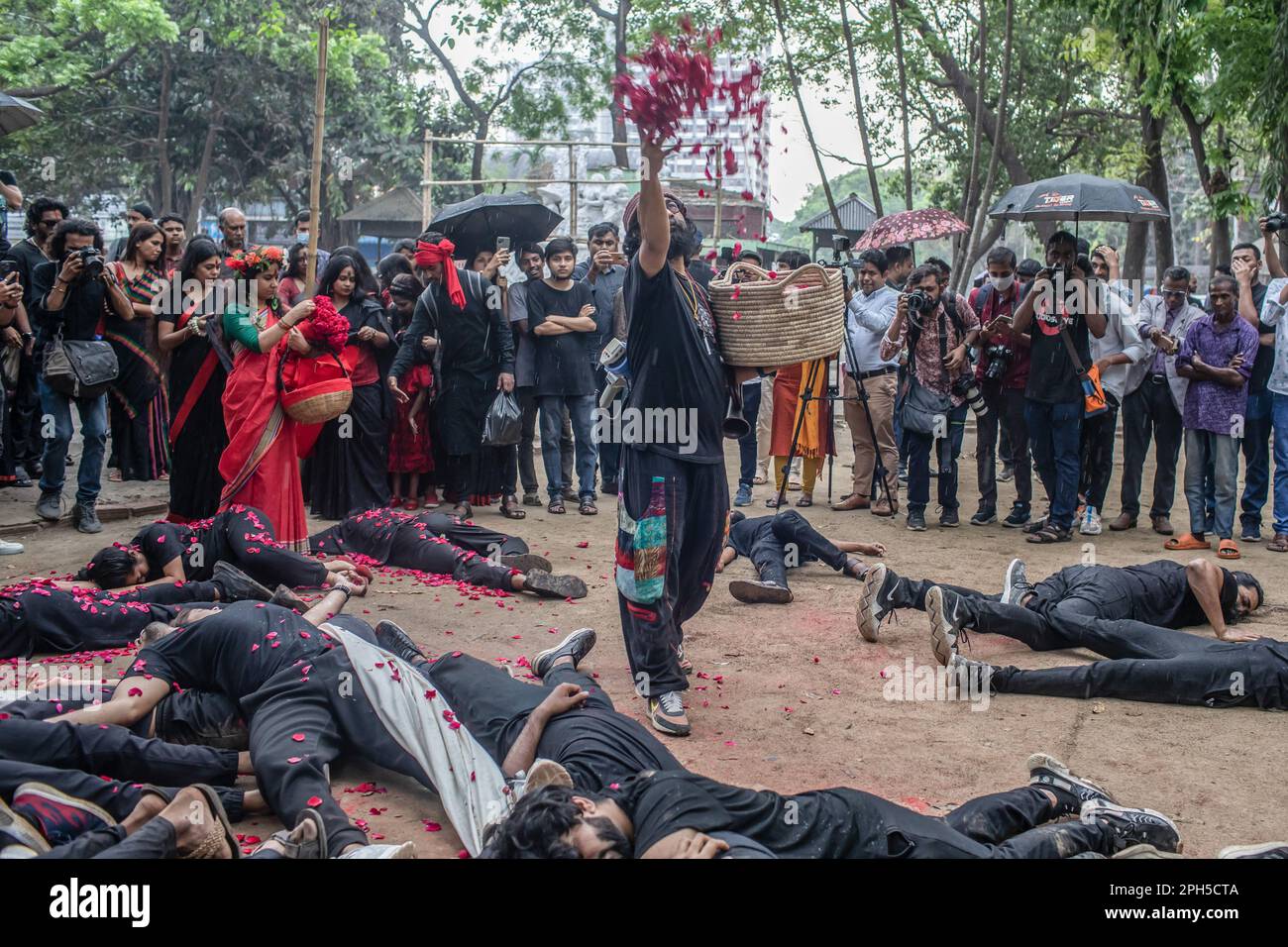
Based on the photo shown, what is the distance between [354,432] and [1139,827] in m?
6.07

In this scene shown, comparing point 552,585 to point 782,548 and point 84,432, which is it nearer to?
point 782,548

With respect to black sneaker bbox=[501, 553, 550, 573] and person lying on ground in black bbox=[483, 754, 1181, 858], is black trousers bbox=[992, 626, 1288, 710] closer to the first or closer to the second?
person lying on ground in black bbox=[483, 754, 1181, 858]

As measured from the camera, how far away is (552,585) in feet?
21.5

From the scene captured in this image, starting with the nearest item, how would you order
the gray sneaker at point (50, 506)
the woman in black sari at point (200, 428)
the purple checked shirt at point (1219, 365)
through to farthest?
the woman in black sari at point (200, 428) < the gray sneaker at point (50, 506) < the purple checked shirt at point (1219, 365)

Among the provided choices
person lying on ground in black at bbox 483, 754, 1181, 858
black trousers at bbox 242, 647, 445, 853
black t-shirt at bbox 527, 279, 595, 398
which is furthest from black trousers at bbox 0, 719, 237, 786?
black t-shirt at bbox 527, 279, 595, 398

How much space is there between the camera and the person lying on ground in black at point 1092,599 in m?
5.59

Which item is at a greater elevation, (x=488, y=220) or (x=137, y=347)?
(x=488, y=220)

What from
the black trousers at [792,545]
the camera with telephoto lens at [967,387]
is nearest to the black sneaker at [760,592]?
the black trousers at [792,545]

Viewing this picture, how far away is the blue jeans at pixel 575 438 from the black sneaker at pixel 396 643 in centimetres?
430

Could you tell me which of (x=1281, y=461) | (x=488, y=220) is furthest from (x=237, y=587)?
(x=1281, y=461)

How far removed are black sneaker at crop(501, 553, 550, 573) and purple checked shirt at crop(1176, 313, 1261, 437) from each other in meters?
4.59

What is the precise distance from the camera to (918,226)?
10.2 meters

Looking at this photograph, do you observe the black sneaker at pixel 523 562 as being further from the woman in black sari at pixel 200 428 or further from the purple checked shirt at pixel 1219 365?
the purple checked shirt at pixel 1219 365

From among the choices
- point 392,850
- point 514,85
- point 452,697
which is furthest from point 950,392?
point 514,85
